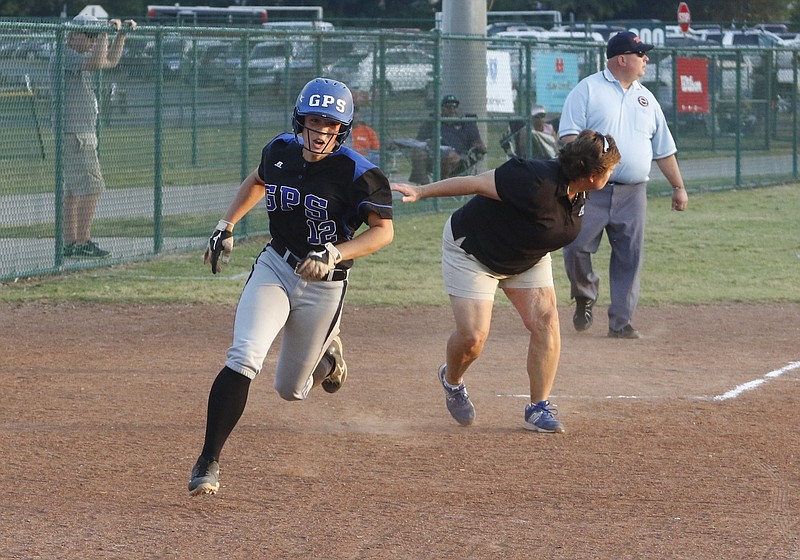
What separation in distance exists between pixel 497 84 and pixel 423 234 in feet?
13.3

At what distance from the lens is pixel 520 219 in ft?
19.8

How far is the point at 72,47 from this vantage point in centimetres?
1102

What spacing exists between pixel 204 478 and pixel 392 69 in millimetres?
11068

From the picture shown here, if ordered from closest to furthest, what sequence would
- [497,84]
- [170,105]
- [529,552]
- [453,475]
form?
[529,552] < [453,475] < [170,105] < [497,84]

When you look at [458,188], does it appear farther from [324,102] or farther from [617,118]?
[617,118]

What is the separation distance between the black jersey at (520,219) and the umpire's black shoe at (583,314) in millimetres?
2940

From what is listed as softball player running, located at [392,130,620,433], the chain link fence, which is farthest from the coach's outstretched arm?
the chain link fence

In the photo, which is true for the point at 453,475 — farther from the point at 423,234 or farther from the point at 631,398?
the point at 423,234

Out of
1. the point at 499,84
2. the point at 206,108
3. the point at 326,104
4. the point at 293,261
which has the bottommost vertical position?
the point at 293,261

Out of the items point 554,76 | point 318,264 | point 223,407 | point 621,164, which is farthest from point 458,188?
point 554,76

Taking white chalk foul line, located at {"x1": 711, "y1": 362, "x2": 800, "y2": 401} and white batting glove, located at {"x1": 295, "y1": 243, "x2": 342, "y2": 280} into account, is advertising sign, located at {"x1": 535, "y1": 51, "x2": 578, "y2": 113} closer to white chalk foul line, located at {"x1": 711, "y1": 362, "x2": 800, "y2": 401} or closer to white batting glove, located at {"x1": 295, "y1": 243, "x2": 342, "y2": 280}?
white chalk foul line, located at {"x1": 711, "y1": 362, "x2": 800, "y2": 401}

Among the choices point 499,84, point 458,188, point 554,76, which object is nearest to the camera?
point 458,188

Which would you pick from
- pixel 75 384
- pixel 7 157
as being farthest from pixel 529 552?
pixel 7 157

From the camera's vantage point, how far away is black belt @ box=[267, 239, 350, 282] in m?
5.46
